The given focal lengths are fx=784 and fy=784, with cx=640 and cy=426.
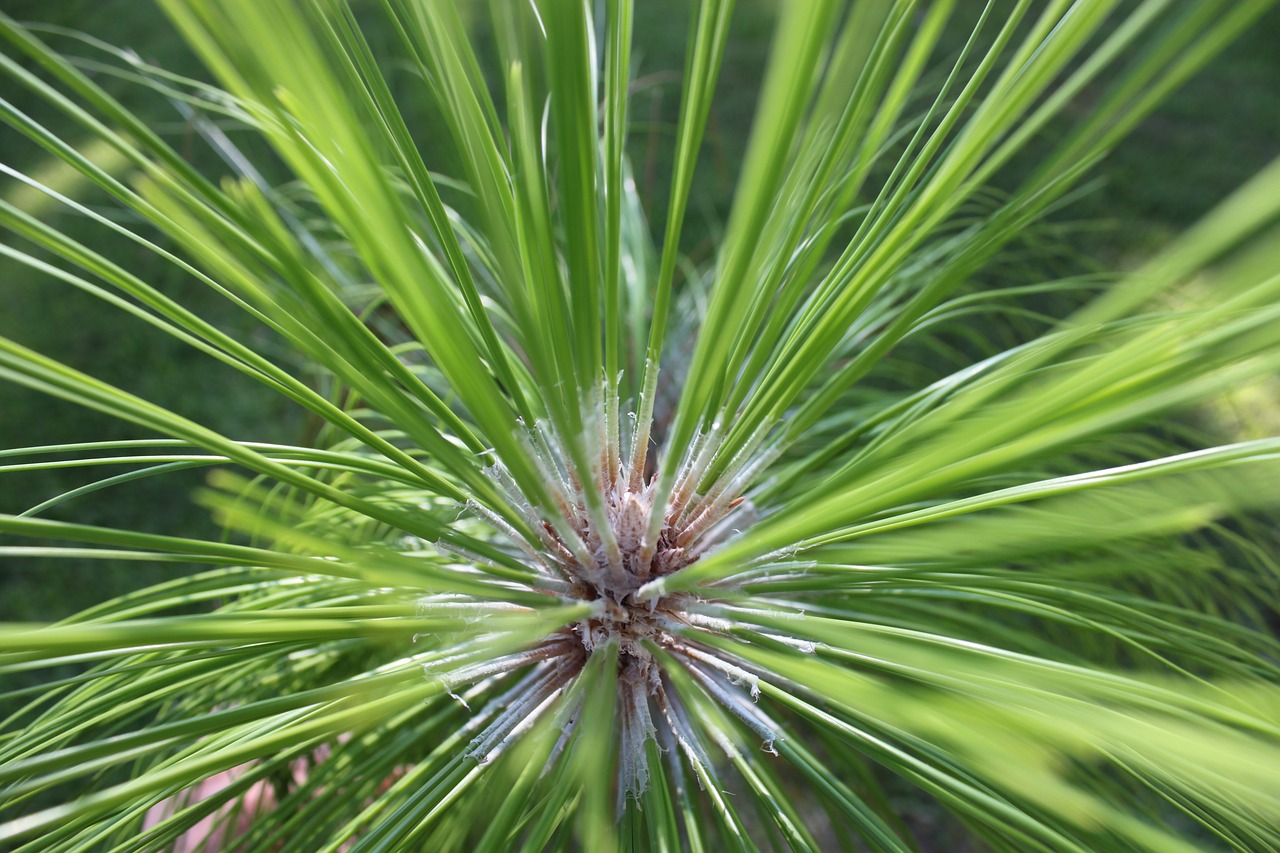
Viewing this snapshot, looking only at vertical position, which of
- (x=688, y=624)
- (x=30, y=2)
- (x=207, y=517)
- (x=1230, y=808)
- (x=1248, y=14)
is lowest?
(x=1230, y=808)

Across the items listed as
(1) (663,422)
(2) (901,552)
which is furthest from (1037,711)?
(1) (663,422)

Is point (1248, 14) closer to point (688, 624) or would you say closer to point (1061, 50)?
point (1061, 50)

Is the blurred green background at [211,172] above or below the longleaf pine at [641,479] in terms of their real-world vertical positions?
above

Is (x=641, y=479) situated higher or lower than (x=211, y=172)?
lower

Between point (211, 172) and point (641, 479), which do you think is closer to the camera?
point (641, 479)

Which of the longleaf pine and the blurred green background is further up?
the blurred green background

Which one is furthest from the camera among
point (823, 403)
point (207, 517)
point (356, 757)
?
point (207, 517)

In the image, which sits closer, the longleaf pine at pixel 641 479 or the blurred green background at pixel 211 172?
the longleaf pine at pixel 641 479

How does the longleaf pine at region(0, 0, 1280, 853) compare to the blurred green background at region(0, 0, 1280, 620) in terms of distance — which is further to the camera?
the blurred green background at region(0, 0, 1280, 620)
